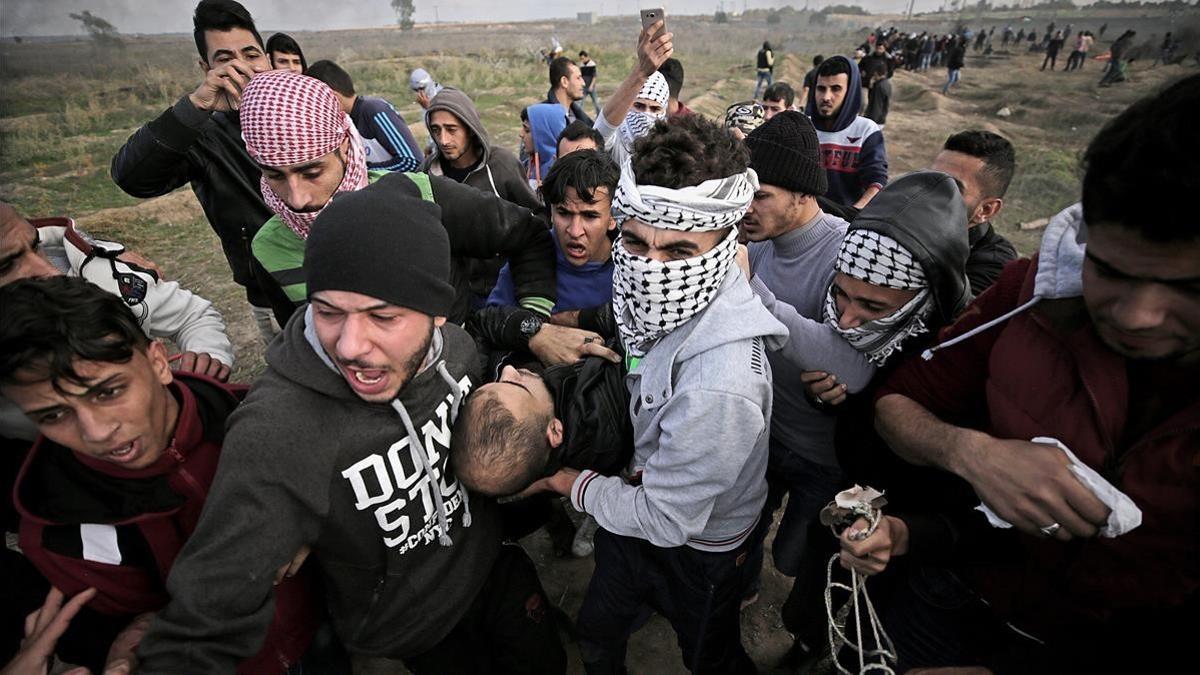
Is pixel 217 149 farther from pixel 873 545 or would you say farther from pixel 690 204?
pixel 873 545

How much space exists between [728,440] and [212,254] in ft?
31.4

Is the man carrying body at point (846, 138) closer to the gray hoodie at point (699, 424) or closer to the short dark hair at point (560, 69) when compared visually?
the short dark hair at point (560, 69)

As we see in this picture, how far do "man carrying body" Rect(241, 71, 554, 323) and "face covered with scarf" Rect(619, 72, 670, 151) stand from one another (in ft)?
8.23

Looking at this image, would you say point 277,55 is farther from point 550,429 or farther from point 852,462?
point 852,462

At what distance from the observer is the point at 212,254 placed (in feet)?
27.2

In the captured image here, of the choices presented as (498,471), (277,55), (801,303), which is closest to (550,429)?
(498,471)

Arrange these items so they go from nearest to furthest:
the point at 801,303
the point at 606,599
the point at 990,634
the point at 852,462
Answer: the point at 990,634, the point at 852,462, the point at 606,599, the point at 801,303

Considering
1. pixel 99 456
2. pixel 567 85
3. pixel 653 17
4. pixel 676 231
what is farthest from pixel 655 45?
pixel 567 85

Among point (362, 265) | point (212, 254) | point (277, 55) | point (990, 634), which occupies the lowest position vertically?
point (212, 254)

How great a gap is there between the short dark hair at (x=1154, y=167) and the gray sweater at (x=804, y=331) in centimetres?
103

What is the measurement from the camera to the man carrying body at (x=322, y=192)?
7.47 ft

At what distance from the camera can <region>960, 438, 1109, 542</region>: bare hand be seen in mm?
1158

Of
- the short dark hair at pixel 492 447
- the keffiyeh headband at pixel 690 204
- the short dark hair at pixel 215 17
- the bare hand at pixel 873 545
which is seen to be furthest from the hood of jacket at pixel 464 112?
the bare hand at pixel 873 545

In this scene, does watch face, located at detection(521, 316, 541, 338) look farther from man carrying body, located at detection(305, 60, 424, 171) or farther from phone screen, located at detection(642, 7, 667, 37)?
man carrying body, located at detection(305, 60, 424, 171)
